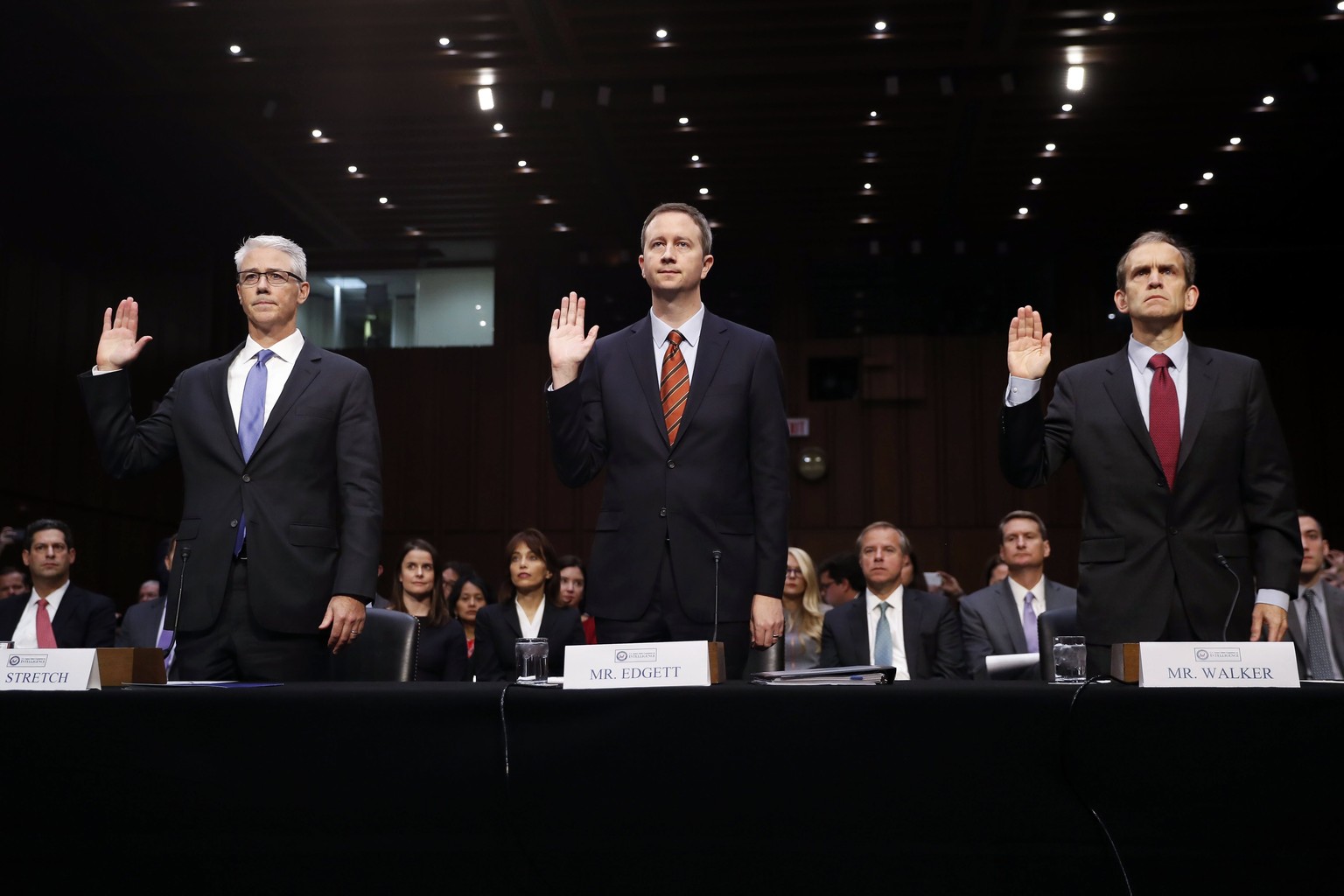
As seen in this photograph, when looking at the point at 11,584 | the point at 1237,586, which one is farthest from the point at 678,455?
the point at 11,584

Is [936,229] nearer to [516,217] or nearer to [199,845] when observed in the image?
[516,217]

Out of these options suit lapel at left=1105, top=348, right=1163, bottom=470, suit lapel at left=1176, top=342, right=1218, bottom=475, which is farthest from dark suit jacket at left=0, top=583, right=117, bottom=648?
suit lapel at left=1176, top=342, right=1218, bottom=475

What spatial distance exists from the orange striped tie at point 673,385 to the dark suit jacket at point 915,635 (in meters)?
2.39

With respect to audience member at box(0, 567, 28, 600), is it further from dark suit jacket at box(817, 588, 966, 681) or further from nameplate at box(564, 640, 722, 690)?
nameplate at box(564, 640, 722, 690)

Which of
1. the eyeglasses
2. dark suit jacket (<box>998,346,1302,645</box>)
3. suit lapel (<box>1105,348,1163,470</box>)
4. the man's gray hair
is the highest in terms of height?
the man's gray hair

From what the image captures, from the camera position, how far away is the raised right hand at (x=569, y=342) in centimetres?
212

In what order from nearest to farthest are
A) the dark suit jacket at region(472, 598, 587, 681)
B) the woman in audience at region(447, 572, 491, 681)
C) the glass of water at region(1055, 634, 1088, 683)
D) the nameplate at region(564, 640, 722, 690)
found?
the nameplate at region(564, 640, 722, 690), the glass of water at region(1055, 634, 1088, 683), the dark suit jacket at region(472, 598, 587, 681), the woman in audience at region(447, 572, 491, 681)

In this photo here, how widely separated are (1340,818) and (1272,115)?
8.41 metres

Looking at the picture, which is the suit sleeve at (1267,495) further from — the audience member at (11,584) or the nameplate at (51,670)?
the audience member at (11,584)

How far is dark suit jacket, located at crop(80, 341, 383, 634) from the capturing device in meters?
2.20

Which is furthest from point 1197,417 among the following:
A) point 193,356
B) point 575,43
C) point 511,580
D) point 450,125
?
point 193,356

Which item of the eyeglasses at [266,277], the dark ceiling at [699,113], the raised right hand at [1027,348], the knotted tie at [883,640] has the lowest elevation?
the knotted tie at [883,640]

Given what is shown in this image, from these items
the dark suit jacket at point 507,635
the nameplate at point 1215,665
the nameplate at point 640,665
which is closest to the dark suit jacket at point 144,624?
the dark suit jacket at point 507,635

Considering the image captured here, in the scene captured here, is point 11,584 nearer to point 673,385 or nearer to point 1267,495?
point 673,385
